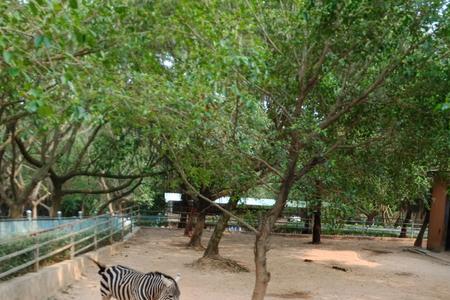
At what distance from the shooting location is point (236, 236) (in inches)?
1064

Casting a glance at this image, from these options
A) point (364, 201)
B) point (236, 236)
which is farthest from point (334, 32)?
point (236, 236)

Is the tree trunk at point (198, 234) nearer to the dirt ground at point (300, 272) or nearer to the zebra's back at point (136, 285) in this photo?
the dirt ground at point (300, 272)

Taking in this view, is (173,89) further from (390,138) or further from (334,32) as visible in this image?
(390,138)

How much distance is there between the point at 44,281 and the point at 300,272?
929 centimetres

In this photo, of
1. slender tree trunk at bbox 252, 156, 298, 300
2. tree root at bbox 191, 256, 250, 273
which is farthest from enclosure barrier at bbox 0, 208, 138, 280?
slender tree trunk at bbox 252, 156, 298, 300

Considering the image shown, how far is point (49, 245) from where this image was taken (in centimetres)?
1031

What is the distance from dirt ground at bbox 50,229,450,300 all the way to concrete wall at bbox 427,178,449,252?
1.58 meters

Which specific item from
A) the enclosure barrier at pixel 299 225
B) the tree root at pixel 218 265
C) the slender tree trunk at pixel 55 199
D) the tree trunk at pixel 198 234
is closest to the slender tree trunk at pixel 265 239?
the tree root at pixel 218 265

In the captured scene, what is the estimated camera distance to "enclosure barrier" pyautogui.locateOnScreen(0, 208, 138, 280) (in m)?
8.23

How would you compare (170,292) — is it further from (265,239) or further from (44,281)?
(44,281)

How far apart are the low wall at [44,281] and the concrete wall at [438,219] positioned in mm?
15707

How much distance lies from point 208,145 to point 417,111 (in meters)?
3.18

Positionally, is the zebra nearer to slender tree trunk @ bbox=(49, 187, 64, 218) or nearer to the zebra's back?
the zebra's back

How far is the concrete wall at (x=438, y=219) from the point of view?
2275 centimetres
